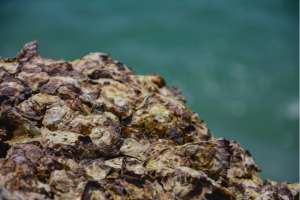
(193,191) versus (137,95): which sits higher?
(137,95)

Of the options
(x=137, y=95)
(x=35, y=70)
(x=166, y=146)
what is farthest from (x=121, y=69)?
(x=166, y=146)

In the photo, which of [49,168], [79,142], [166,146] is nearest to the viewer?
[49,168]

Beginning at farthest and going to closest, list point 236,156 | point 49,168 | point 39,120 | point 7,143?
point 236,156 < point 39,120 < point 7,143 < point 49,168

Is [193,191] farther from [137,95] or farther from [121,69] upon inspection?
[121,69]

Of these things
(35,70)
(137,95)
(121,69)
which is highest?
(121,69)

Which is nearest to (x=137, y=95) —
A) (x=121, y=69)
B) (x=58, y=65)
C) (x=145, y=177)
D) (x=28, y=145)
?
(x=121, y=69)

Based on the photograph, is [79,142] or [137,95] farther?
[137,95]

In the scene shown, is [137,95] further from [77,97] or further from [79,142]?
[79,142]
